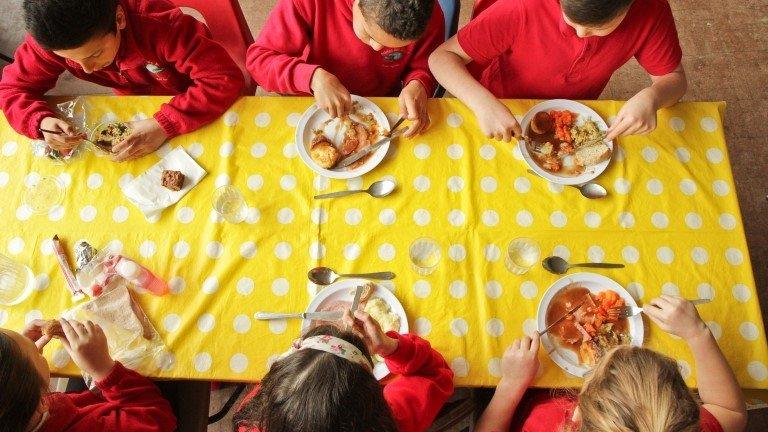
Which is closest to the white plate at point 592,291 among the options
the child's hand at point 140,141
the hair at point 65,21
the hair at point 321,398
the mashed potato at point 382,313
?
the mashed potato at point 382,313

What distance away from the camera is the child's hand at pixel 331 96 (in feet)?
4.97

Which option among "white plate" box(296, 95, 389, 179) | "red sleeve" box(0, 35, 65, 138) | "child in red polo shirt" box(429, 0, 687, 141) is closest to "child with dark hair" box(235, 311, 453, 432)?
"white plate" box(296, 95, 389, 179)

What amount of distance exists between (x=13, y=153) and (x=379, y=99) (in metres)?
1.17

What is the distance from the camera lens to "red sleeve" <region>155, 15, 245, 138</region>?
1500 millimetres

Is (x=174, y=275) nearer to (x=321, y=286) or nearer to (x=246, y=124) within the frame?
(x=321, y=286)

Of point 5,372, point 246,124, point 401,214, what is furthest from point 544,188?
point 5,372

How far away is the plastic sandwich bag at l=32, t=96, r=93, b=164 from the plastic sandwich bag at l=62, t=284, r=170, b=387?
49 centimetres

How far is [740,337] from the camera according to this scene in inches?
51.0

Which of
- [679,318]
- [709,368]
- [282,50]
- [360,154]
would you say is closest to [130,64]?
[282,50]

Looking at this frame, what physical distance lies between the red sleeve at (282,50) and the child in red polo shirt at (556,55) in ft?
1.56

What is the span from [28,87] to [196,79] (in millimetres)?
559

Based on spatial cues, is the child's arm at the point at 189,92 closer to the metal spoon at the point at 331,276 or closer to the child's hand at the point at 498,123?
the metal spoon at the point at 331,276

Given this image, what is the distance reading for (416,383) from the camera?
124cm

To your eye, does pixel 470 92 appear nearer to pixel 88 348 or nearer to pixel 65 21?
pixel 65 21
